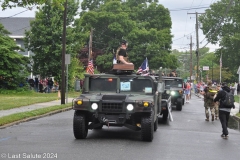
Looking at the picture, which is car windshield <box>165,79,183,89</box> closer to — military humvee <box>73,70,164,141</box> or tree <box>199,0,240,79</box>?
military humvee <box>73,70,164,141</box>

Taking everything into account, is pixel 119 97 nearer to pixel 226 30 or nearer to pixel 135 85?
pixel 135 85

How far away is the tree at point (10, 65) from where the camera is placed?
3694 centimetres

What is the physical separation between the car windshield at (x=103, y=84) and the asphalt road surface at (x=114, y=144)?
1.34 metres

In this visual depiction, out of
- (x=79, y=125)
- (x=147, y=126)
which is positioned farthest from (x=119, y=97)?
(x=79, y=125)

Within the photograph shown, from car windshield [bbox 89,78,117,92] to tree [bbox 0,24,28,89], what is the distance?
24452mm

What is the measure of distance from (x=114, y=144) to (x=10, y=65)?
89.8 feet

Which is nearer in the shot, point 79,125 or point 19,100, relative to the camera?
point 79,125

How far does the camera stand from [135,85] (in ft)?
43.9

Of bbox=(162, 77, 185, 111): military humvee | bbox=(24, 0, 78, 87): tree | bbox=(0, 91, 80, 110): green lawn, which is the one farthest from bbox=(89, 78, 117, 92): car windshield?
bbox=(24, 0, 78, 87): tree

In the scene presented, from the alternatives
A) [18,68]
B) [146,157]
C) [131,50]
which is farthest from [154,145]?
[131,50]

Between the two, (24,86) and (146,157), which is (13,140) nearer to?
(146,157)

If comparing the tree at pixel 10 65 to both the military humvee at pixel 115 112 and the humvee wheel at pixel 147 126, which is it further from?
the humvee wheel at pixel 147 126

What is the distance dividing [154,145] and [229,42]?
58972mm

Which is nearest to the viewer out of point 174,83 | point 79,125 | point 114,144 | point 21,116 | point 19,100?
point 114,144
